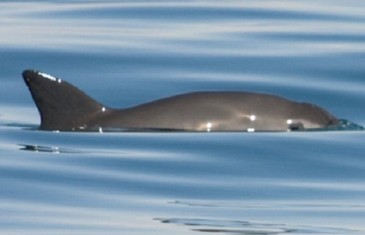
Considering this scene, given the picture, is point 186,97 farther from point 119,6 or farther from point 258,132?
point 119,6

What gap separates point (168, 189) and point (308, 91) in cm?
546

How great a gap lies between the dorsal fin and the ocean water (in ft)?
0.55

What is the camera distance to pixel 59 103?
13695 millimetres

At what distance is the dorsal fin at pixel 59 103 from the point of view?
1365 centimetres

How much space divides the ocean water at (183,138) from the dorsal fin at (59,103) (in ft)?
0.55

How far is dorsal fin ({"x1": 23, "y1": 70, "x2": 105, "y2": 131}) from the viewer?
1365 centimetres

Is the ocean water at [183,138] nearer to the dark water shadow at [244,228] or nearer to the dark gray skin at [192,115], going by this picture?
the dark water shadow at [244,228]

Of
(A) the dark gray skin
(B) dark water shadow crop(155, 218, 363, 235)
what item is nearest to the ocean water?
(B) dark water shadow crop(155, 218, 363, 235)

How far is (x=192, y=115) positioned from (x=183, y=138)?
313mm

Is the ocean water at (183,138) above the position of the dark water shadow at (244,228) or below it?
above

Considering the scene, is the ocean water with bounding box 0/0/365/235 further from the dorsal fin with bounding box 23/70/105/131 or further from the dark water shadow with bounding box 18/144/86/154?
the dorsal fin with bounding box 23/70/105/131

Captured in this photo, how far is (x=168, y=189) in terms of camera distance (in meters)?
11.7

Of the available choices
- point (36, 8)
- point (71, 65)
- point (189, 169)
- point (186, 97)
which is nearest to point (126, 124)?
point (186, 97)

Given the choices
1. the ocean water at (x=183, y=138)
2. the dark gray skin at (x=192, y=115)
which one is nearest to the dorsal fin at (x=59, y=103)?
the dark gray skin at (x=192, y=115)
